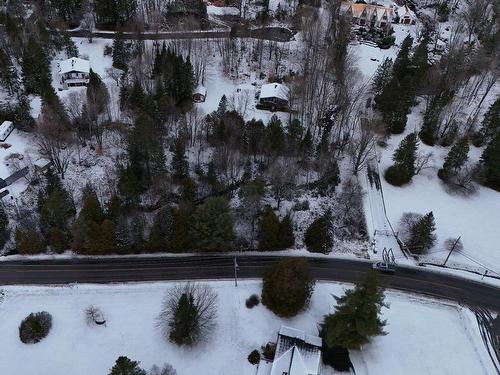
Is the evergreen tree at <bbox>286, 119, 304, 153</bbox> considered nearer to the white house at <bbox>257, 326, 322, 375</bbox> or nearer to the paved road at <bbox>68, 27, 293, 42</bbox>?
the paved road at <bbox>68, 27, 293, 42</bbox>

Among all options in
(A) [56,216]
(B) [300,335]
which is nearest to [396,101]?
(B) [300,335]

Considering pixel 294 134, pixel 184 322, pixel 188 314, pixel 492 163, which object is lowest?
pixel 184 322

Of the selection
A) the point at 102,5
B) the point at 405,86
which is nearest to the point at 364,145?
the point at 405,86

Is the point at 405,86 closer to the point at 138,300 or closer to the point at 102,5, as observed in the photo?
the point at 138,300

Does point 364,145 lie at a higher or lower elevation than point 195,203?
higher

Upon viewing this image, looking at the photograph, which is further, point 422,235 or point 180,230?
point 422,235

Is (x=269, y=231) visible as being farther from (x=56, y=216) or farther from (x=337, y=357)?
(x=56, y=216)

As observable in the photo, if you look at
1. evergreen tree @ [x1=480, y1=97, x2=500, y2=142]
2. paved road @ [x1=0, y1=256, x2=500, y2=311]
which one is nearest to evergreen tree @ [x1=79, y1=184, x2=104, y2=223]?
paved road @ [x1=0, y1=256, x2=500, y2=311]
